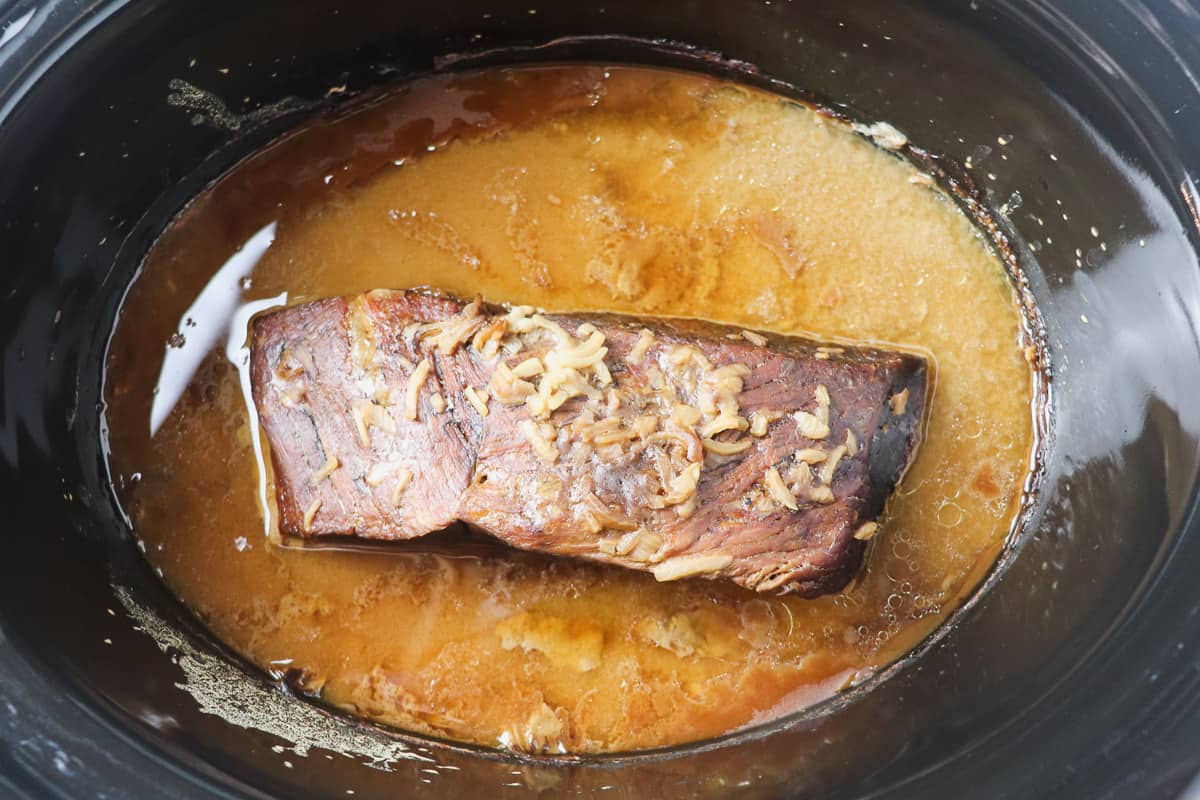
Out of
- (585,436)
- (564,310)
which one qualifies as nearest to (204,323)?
(564,310)

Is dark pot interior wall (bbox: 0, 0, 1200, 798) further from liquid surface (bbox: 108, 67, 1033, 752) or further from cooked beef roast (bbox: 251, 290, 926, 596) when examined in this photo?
cooked beef roast (bbox: 251, 290, 926, 596)

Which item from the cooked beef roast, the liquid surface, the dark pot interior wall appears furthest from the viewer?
the liquid surface

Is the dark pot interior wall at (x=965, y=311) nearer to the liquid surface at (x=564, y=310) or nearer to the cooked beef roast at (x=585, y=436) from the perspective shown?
the liquid surface at (x=564, y=310)

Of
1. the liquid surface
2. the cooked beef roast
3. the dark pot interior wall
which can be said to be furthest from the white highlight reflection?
the cooked beef roast

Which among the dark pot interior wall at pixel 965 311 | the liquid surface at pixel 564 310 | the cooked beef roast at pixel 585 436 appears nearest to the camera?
the dark pot interior wall at pixel 965 311

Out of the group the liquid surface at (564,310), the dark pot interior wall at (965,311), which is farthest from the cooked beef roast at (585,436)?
the dark pot interior wall at (965,311)
